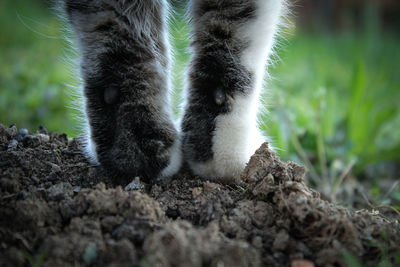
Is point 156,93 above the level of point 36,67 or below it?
above

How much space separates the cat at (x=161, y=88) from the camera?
3.96 ft

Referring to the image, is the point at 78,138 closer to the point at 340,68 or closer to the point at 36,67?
the point at 36,67

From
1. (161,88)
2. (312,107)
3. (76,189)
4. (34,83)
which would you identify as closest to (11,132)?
(76,189)

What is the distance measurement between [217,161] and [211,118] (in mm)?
138

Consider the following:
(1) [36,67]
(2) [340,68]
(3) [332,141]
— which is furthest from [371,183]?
(1) [36,67]

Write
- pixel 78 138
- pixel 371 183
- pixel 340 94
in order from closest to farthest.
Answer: pixel 78 138 → pixel 371 183 → pixel 340 94

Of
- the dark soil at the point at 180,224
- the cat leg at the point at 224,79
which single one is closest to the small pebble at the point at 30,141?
the dark soil at the point at 180,224

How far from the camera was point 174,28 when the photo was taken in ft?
5.15

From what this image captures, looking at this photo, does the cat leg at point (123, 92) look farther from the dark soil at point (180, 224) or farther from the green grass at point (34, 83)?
the green grass at point (34, 83)

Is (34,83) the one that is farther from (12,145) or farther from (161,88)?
(161,88)

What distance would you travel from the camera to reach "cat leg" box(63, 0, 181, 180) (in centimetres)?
119

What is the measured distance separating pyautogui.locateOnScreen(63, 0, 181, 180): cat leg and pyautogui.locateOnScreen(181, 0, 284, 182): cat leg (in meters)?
0.10

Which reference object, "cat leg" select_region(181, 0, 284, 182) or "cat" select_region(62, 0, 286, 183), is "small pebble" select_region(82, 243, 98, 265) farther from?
"cat leg" select_region(181, 0, 284, 182)

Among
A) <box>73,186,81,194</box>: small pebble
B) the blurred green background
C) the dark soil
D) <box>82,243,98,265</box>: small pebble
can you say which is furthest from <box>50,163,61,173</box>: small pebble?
<box>82,243,98,265</box>: small pebble
